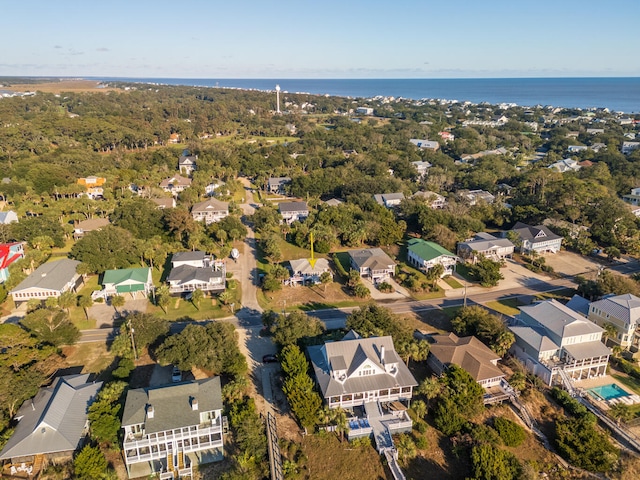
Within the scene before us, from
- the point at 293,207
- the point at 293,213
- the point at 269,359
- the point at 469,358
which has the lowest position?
the point at 269,359

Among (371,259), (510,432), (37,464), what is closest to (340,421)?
(510,432)

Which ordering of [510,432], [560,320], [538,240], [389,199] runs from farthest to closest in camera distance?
[389,199]
[538,240]
[560,320]
[510,432]

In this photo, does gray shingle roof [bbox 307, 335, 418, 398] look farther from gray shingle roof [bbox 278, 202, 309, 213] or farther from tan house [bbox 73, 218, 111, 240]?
tan house [bbox 73, 218, 111, 240]

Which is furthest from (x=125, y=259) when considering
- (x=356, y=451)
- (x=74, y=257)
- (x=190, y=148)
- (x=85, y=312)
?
(x=190, y=148)

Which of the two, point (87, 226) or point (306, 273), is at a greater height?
point (87, 226)

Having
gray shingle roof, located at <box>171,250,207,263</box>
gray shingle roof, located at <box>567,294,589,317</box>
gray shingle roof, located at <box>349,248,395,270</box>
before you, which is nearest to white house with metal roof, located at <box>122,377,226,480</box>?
gray shingle roof, located at <box>171,250,207,263</box>

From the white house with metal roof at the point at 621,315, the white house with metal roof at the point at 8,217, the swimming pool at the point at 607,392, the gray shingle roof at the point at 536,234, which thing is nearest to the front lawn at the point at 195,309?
the swimming pool at the point at 607,392

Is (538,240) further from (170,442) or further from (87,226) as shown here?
(87,226)
